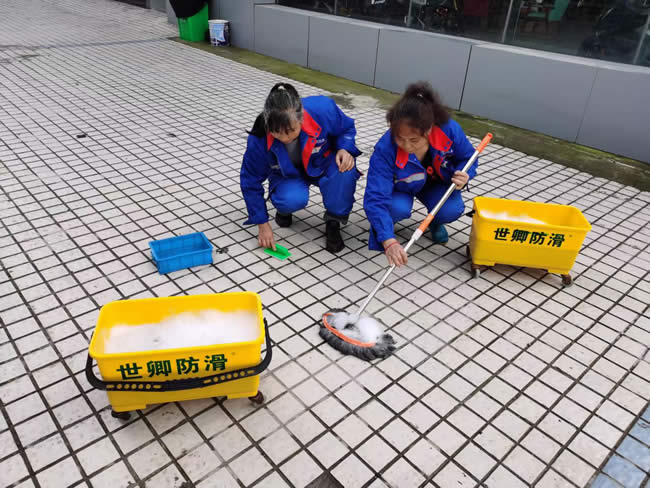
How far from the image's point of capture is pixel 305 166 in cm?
331

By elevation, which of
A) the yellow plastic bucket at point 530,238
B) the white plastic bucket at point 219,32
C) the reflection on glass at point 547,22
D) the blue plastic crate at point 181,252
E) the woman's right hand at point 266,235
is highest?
the reflection on glass at point 547,22

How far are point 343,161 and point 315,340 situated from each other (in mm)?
1199

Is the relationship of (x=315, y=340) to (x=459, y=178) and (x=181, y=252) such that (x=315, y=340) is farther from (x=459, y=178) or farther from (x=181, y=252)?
(x=459, y=178)

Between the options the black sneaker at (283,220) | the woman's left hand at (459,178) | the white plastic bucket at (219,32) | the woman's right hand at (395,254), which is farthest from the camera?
the white plastic bucket at (219,32)

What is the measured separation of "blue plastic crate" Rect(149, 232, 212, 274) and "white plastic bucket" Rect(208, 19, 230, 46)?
670 centimetres

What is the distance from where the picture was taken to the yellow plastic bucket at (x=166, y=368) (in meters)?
1.98

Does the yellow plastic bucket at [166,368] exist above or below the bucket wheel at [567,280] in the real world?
above

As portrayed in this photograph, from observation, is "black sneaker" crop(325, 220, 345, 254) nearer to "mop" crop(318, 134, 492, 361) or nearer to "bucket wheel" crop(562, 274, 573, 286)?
"mop" crop(318, 134, 492, 361)

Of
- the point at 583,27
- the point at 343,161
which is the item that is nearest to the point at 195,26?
the point at 583,27

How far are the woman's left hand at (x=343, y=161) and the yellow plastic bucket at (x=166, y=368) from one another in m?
1.30

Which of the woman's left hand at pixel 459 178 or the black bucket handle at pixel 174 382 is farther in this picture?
the woman's left hand at pixel 459 178

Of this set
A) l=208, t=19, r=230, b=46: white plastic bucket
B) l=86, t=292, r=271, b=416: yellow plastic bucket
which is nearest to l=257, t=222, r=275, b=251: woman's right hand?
l=86, t=292, r=271, b=416: yellow plastic bucket

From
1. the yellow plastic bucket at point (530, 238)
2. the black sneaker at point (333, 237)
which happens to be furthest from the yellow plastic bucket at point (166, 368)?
the yellow plastic bucket at point (530, 238)

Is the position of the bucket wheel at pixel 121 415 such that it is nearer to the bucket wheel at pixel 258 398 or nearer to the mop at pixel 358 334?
the bucket wheel at pixel 258 398
